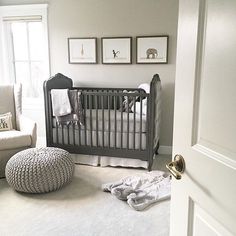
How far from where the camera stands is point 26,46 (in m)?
4.29

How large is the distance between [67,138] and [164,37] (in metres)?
1.90

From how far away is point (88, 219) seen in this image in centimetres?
226

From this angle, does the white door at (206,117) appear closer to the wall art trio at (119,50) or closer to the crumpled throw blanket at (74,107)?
the crumpled throw blanket at (74,107)

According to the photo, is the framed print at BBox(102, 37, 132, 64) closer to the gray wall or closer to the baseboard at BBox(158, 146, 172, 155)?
the gray wall

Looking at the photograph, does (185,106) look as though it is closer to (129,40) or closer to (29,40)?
(129,40)

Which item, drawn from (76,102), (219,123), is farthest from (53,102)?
(219,123)

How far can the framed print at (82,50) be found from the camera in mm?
3922

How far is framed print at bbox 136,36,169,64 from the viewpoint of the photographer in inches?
144

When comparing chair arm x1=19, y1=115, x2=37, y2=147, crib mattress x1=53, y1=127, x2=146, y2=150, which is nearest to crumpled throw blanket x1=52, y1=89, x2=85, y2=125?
crib mattress x1=53, y1=127, x2=146, y2=150

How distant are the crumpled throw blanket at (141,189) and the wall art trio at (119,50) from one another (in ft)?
5.40

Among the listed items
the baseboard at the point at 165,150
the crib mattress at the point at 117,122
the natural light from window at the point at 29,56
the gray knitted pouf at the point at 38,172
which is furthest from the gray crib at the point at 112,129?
the natural light from window at the point at 29,56

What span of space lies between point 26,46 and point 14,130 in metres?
1.59

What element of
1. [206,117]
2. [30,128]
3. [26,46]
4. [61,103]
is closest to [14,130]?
[30,128]

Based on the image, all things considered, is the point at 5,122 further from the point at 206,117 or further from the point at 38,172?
the point at 206,117
